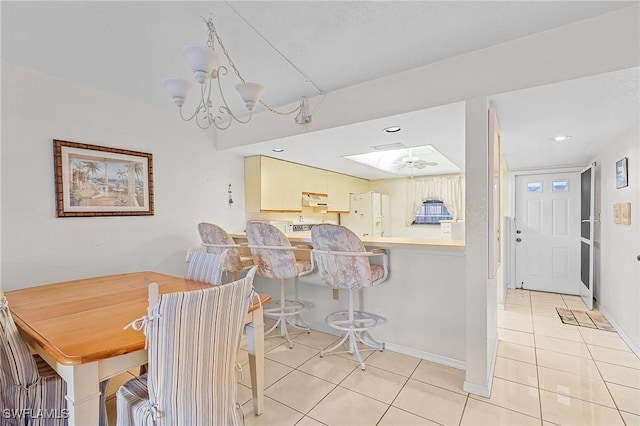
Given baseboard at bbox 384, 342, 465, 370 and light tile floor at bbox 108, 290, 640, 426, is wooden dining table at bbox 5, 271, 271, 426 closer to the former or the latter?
light tile floor at bbox 108, 290, 640, 426

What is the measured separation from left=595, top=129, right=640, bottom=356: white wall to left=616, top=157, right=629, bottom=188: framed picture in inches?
1.9

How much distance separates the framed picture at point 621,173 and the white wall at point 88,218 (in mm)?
4084

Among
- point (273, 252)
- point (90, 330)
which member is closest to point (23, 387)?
point (90, 330)

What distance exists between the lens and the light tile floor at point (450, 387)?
177 centimetres

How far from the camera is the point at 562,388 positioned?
6.71 feet

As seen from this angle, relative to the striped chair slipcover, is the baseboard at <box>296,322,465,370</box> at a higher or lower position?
lower

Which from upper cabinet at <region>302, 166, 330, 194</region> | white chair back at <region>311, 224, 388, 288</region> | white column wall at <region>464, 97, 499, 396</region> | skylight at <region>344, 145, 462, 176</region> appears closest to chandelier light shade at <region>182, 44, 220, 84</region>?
white chair back at <region>311, 224, 388, 288</region>

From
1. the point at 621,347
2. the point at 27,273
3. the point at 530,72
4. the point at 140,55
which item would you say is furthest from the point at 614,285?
the point at 27,273

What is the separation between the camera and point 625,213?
106 inches

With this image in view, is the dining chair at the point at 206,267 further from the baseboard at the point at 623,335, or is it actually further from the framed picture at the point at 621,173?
the framed picture at the point at 621,173

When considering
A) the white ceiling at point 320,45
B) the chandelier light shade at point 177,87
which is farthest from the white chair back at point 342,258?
the chandelier light shade at point 177,87

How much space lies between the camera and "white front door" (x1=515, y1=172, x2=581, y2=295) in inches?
172

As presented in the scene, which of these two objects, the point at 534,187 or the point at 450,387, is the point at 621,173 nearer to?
the point at 534,187

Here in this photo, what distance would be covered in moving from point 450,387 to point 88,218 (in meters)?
3.11
